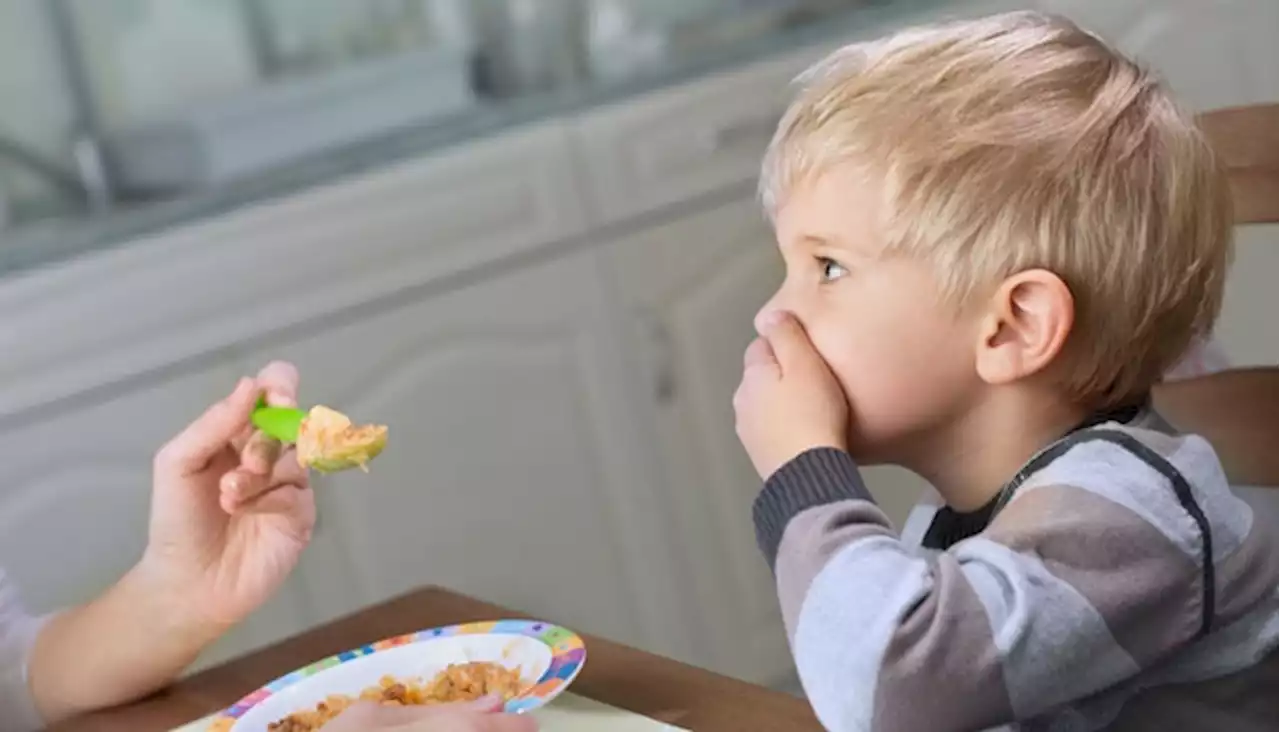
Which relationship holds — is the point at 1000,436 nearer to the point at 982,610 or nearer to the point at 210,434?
the point at 982,610

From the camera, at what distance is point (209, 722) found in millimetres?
1037

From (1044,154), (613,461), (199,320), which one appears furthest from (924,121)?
(613,461)

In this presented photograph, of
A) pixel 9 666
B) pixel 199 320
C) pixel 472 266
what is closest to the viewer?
pixel 9 666

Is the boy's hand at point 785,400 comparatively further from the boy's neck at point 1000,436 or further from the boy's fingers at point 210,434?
the boy's fingers at point 210,434

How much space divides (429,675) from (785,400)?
0.27 metres

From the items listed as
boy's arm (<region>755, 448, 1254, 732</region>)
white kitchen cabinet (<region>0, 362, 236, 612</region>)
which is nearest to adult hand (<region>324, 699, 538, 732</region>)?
boy's arm (<region>755, 448, 1254, 732</region>)

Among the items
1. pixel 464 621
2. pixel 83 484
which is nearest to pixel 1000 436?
pixel 464 621

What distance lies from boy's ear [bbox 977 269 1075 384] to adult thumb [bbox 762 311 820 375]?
0.30ft

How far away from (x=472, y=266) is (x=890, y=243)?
1203 millimetres

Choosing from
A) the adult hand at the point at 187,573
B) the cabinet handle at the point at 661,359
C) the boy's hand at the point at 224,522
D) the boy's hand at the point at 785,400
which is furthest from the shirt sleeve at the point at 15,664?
the cabinet handle at the point at 661,359

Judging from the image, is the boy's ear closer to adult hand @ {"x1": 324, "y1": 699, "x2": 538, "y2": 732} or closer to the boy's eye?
the boy's eye

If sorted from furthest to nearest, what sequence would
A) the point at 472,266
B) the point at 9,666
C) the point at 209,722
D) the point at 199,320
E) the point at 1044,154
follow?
1. the point at 472,266
2. the point at 199,320
3. the point at 9,666
4. the point at 209,722
5. the point at 1044,154

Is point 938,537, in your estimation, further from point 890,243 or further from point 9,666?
point 9,666

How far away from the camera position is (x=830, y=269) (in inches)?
37.2
